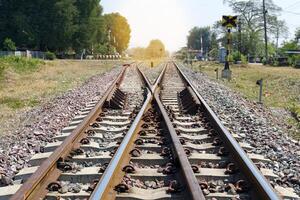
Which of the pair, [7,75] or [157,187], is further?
[7,75]

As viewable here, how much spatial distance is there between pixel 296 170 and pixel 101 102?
5038mm

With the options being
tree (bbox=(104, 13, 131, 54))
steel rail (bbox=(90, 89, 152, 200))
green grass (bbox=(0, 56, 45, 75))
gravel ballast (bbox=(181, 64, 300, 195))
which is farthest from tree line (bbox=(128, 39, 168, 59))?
steel rail (bbox=(90, 89, 152, 200))

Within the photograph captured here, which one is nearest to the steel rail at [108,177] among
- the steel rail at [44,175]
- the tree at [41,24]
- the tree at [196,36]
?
the steel rail at [44,175]

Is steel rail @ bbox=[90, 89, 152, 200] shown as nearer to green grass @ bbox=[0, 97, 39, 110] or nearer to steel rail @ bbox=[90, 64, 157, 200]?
steel rail @ bbox=[90, 64, 157, 200]

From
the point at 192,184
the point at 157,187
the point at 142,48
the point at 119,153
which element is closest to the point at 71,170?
the point at 119,153

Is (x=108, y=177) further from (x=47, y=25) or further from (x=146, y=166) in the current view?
(x=47, y=25)

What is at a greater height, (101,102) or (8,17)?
(8,17)

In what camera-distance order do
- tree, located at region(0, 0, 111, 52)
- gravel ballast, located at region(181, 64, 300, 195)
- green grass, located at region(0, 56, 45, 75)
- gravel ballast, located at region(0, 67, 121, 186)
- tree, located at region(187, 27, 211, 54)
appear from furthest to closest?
tree, located at region(187, 27, 211, 54) < tree, located at region(0, 0, 111, 52) < green grass, located at region(0, 56, 45, 75) < gravel ballast, located at region(0, 67, 121, 186) < gravel ballast, located at region(181, 64, 300, 195)

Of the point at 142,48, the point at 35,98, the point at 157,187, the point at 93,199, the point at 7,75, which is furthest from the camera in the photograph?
the point at 142,48

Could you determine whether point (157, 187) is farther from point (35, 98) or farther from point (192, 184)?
point (35, 98)

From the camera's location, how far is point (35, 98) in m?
13.0

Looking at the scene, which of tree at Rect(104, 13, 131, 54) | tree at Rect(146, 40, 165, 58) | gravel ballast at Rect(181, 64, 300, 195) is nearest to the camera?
gravel ballast at Rect(181, 64, 300, 195)

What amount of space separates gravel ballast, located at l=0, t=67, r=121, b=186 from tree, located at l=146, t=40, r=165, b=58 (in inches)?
3397

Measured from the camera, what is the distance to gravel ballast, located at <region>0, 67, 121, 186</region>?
558cm
